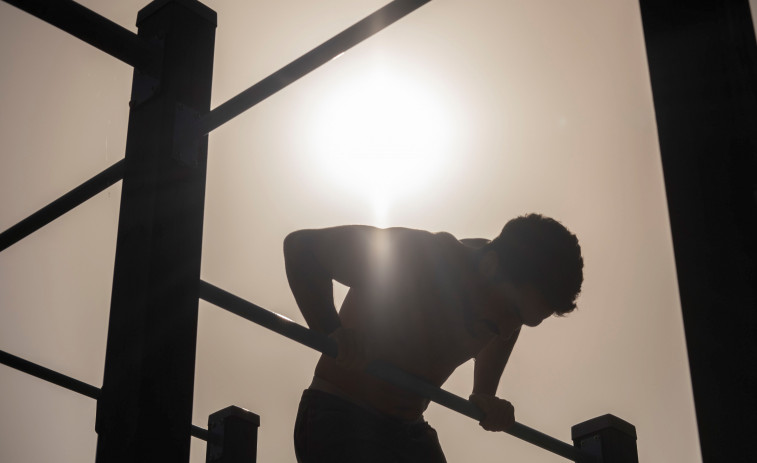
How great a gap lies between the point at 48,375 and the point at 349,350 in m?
1.14

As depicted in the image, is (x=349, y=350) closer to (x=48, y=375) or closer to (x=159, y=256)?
(x=159, y=256)

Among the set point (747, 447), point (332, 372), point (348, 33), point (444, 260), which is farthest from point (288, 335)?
point (747, 447)

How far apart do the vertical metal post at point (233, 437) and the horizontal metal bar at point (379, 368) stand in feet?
2.92

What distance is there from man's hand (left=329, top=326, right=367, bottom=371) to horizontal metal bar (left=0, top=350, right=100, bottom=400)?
1094 mm

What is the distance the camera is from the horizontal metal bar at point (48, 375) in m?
2.37

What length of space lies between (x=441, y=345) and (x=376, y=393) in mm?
267

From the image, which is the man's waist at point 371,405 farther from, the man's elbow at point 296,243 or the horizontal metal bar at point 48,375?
the horizontal metal bar at point 48,375

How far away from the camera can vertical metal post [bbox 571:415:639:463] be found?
240 centimetres

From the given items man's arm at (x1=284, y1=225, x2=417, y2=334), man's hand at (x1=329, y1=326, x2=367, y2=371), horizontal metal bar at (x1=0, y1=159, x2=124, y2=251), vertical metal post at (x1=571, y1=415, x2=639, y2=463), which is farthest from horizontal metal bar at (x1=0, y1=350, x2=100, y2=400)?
vertical metal post at (x1=571, y1=415, x2=639, y2=463)

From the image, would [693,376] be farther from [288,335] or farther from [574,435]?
[574,435]

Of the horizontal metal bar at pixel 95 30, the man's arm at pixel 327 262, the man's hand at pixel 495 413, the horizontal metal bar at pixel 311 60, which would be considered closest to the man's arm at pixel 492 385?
the man's hand at pixel 495 413

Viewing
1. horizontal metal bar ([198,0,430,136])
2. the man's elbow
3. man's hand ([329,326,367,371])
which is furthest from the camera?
the man's elbow

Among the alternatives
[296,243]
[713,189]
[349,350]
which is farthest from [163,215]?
[713,189]

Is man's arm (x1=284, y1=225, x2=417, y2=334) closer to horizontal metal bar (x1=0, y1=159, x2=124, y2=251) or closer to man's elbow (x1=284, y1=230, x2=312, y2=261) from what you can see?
man's elbow (x1=284, y1=230, x2=312, y2=261)
